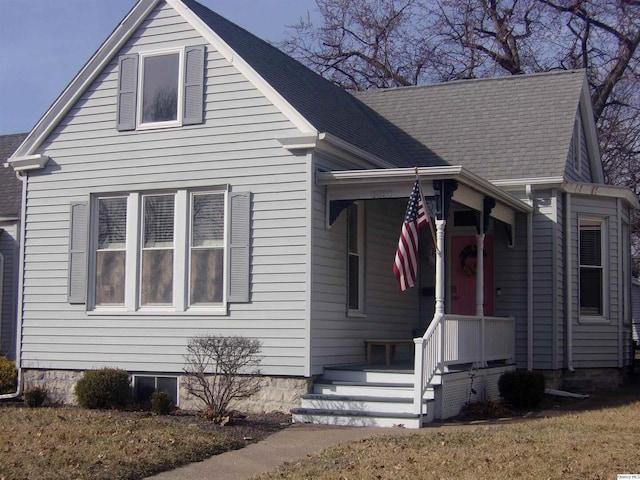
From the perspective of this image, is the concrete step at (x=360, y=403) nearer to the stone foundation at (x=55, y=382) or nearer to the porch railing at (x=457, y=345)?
the porch railing at (x=457, y=345)

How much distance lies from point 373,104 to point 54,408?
10.4 metres

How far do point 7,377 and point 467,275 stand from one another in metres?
8.48

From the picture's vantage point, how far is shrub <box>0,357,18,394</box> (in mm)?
15500

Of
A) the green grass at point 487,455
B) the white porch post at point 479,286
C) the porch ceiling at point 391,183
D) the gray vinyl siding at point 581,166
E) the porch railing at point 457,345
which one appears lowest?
the green grass at point 487,455

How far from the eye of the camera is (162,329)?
14320 mm

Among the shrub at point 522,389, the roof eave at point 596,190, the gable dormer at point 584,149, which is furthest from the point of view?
the gable dormer at point 584,149

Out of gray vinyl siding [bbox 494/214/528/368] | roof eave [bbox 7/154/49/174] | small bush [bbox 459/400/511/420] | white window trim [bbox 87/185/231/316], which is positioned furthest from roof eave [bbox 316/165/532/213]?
roof eave [bbox 7/154/49/174]

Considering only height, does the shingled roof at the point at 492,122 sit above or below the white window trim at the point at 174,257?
above

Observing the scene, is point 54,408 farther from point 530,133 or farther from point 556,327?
point 530,133

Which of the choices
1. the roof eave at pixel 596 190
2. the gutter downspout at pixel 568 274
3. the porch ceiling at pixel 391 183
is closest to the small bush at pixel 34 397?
the porch ceiling at pixel 391 183

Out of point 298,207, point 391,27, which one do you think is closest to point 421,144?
point 298,207

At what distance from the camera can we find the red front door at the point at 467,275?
17.1 metres

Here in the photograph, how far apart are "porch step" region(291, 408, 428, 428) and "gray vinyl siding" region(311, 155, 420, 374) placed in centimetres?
83

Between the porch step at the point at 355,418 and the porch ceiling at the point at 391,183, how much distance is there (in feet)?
10.6
